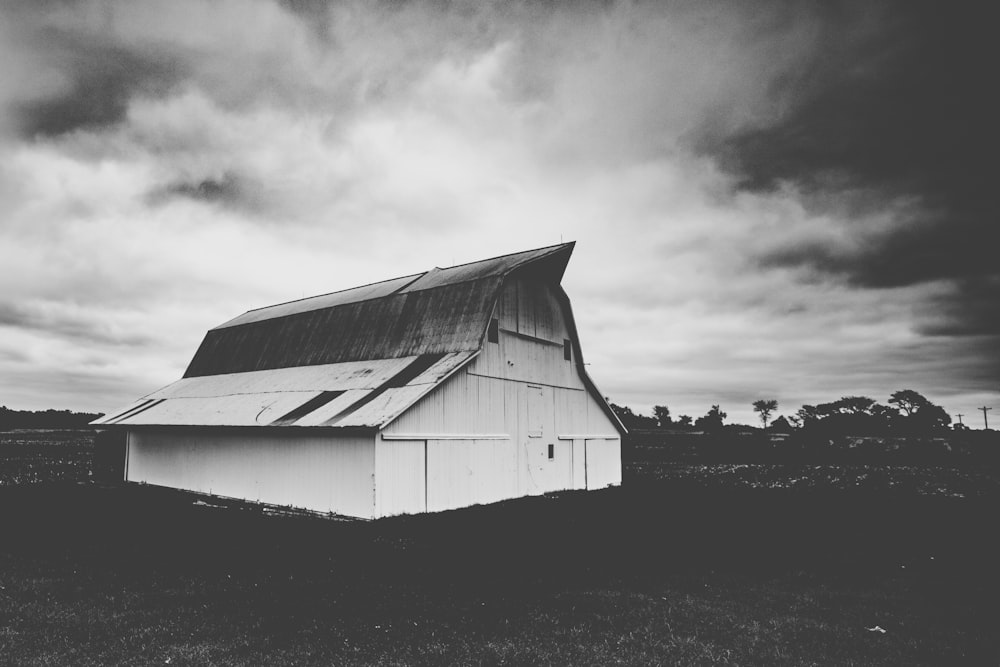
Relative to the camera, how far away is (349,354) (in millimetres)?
21391

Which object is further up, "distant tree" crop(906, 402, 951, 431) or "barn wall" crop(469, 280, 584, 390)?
"barn wall" crop(469, 280, 584, 390)

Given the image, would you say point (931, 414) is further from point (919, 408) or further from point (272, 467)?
point (272, 467)

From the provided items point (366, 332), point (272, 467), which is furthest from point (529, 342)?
point (272, 467)

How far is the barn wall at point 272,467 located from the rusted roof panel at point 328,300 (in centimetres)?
681

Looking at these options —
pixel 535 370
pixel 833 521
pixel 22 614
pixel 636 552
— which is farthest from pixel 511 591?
pixel 535 370

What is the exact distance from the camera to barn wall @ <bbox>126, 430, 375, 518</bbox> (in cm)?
1488

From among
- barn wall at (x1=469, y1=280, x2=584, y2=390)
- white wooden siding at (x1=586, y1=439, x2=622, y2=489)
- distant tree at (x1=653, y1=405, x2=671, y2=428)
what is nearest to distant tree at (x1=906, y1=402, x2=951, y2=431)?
distant tree at (x1=653, y1=405, x2=671, y2=428)

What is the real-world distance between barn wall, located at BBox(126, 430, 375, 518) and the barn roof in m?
0.64

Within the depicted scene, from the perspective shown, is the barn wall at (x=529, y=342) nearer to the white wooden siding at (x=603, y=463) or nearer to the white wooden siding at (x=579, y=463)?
the white wooden siding at (x=579, y=463)

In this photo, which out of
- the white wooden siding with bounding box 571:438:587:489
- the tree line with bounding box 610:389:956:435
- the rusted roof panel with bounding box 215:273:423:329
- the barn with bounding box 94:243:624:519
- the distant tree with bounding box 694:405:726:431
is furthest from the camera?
the distant tree with bounding box 694:405:726:431

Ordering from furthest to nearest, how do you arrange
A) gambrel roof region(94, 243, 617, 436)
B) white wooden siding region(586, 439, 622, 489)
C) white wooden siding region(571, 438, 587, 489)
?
white wooden siding region(586, 439, 622, 489) → white wooden siding region(571, 438, 587, 489) → gambrel roof region(94, 243, 617, 436)

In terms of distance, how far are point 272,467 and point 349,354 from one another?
17.4 feet

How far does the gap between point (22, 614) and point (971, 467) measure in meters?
42.2

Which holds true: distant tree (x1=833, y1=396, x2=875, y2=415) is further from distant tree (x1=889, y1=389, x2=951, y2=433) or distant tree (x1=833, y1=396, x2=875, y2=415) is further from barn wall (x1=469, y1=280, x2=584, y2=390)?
barn wall (x1=469, y1=280, x2=584, y2=390)
